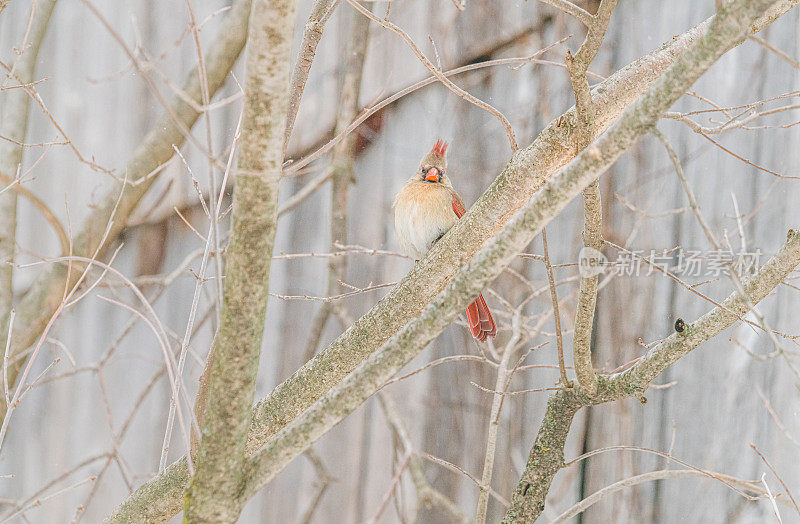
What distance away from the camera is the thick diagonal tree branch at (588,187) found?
30.9 inches

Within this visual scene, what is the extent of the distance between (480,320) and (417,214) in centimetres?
33

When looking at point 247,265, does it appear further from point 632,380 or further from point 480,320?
point 480,320

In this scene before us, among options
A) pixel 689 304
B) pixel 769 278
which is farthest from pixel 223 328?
pixel 689 304

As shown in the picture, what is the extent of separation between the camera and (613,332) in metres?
1.50

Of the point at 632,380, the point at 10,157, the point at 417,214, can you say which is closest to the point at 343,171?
the point at 417,214

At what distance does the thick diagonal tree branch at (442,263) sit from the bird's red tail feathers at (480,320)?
1.10ft

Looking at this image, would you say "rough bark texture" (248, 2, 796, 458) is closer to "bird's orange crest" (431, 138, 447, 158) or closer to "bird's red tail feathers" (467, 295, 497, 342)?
"bird's red tail feathers" (467, 295, 497, 342)

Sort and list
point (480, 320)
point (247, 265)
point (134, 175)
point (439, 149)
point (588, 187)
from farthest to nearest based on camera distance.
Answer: point (134, 175)
point (439, 149)
point (480, 320)
point (588, 187)
point (247, 265)

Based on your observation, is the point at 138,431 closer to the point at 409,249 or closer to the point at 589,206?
the point at 409,249

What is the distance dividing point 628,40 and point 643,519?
1021 millimetres

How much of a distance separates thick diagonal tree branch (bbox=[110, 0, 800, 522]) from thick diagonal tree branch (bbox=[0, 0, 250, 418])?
0.75 metres

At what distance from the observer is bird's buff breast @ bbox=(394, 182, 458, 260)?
5.29 ft

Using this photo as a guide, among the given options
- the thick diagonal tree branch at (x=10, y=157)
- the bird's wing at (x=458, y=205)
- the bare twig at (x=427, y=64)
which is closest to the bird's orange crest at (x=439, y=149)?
the bird's wing at (x=458, y=205)

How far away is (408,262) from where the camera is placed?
173cm
